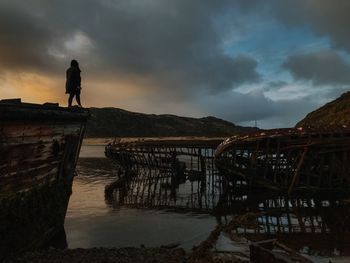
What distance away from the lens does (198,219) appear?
22.2 meters

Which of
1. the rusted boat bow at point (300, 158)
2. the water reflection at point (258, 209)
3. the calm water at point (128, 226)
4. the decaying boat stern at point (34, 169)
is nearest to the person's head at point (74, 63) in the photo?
the decaying boat stern at point (34, 169)

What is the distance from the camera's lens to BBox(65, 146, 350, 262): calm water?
16.8 m

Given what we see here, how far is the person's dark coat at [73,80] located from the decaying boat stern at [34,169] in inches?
40.2

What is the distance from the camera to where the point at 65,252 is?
14.1 meters

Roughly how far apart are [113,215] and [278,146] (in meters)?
10.6

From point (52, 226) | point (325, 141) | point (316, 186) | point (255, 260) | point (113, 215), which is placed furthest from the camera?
point (316, 186)

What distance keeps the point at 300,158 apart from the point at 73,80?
15.0 metres

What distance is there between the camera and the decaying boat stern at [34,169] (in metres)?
12.4

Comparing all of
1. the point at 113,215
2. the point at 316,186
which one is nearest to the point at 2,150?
the point at 113,215

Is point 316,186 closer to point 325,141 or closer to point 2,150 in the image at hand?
point 325,141

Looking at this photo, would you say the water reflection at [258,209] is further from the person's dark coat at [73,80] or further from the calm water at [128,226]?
the person's dark coat at [73,80]

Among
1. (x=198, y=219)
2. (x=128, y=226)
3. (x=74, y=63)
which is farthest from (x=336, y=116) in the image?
(x=74, y=63)

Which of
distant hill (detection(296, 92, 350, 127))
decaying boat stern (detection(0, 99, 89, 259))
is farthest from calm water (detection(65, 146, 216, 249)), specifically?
distant hill (detection(296, 92, 350, 127))

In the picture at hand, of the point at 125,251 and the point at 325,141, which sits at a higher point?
the point at 325,141
